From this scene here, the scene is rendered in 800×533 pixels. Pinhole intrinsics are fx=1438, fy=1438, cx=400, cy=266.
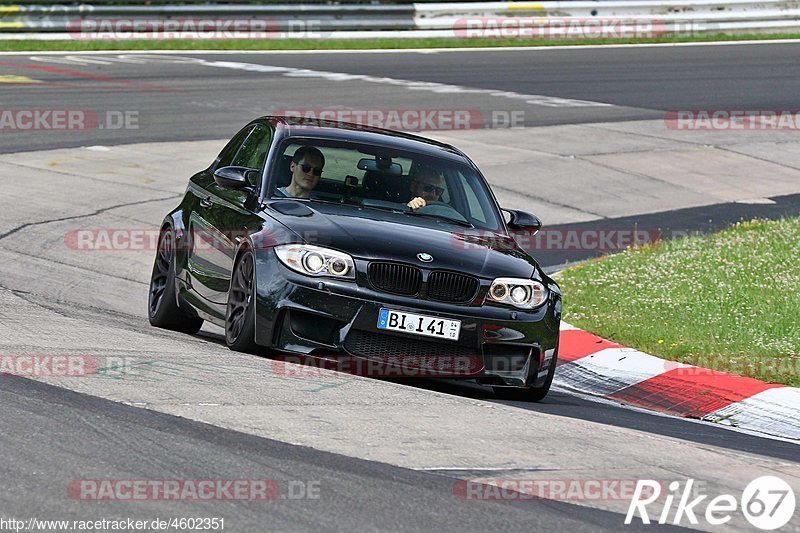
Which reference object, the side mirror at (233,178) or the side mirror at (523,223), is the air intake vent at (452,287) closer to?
the side mirror at (523,223)

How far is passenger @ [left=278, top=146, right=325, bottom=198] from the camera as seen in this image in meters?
9.06

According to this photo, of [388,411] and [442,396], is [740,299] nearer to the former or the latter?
[442,396]

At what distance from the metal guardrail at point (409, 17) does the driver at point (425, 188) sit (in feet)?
70.6

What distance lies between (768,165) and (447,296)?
44.8ft

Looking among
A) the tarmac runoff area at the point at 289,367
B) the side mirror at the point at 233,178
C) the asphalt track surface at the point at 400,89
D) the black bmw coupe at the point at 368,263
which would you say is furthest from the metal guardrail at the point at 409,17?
the side mirror at the point at 233,178

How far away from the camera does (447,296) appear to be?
8.09 m

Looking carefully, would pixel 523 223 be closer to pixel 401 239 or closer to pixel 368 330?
pixel 401 239

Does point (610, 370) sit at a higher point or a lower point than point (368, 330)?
lower

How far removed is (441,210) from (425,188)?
0.19m

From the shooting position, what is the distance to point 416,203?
9164mm

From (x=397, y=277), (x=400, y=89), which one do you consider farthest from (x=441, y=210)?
(x=400, y=89)

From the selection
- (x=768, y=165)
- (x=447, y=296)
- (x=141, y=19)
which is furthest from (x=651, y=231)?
(x=141, y=19)

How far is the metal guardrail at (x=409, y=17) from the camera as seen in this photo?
29719 millimetres

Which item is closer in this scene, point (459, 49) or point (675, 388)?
point (675, 388)
